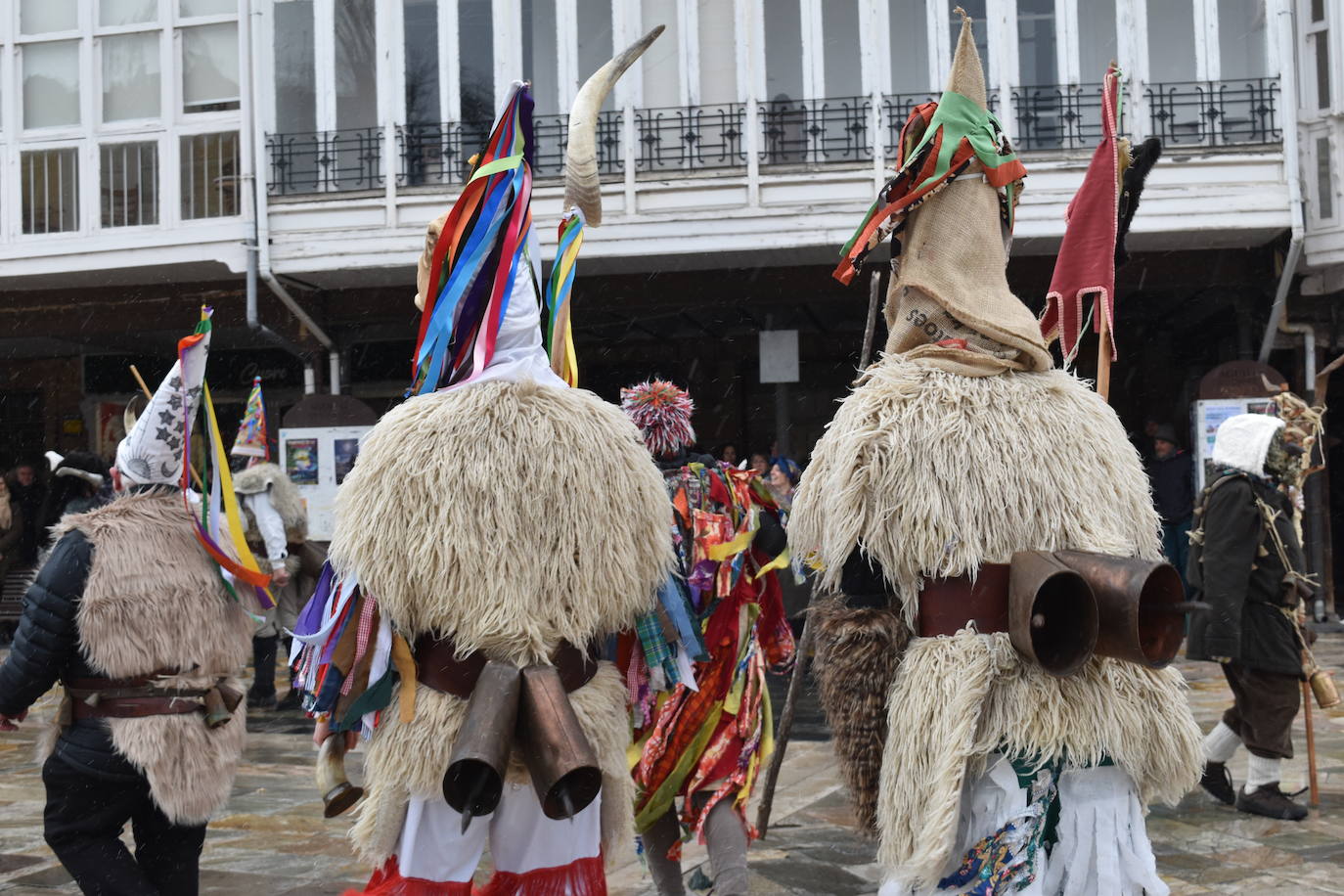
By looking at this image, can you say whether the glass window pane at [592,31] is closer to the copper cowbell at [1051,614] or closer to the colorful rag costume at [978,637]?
the colorful rag costume at [978,637]

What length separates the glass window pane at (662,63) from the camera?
12.6m

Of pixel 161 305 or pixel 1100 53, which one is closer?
pixel 1100 53

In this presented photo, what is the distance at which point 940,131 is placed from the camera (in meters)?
3.77

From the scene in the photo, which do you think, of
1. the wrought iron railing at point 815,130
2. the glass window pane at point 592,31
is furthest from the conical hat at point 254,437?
the wrought iron railing at point 815,130

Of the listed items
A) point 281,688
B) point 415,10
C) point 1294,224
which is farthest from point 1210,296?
point 281,688

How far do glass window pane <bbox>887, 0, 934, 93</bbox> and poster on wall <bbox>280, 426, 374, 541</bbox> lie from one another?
6032 mm

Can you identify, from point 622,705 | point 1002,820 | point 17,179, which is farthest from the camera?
point 17,179

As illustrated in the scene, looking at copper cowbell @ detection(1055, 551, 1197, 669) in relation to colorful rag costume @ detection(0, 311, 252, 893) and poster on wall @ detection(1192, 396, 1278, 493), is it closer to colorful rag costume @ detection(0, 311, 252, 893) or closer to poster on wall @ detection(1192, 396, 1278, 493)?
colorful rag costume @ detection(0, 311, 252, 893)

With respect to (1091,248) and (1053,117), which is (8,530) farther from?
(1091,248)

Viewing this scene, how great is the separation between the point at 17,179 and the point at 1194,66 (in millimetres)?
11325

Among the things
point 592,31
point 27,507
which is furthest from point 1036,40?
point 27,507

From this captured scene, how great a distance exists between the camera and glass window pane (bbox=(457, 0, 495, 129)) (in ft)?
41.8

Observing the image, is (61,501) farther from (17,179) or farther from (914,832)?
(17,179)

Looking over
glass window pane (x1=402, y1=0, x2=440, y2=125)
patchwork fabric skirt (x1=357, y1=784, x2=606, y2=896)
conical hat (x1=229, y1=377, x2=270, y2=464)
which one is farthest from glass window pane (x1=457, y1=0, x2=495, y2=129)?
patchwork fabric skirt (x1=357, y1=784, x2=606, y2=896)
